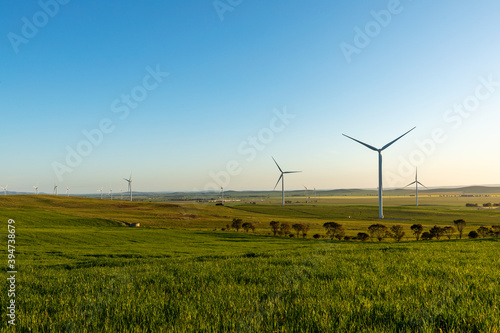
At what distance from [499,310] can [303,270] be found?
5.45 meters

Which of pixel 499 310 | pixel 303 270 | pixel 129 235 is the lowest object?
pixel 129 235

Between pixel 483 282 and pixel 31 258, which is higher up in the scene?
pixel 483 282

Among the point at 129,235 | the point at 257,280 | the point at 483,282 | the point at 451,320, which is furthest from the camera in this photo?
the point at 129,235

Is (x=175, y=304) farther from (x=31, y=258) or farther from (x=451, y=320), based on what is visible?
(x=31, y=258)

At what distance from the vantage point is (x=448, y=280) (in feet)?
26.4

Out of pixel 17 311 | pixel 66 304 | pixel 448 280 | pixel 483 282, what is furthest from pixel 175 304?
pixel 483 282

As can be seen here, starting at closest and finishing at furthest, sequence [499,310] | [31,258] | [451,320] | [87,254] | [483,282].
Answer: [451,320], [499,310], [483,282], [31,258], [87,254]

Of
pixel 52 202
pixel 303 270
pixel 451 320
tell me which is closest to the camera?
pixel 451 320

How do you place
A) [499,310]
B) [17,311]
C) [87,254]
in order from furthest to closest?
[87,254]
[17,311]
[499,310]

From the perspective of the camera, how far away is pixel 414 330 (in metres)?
4.52

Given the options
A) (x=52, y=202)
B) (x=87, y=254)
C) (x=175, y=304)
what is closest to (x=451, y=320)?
(x=175, y=304)

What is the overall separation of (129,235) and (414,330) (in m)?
51.3

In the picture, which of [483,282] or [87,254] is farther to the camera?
[87,254]

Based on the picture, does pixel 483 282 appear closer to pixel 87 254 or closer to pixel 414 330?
pixel 414 330
